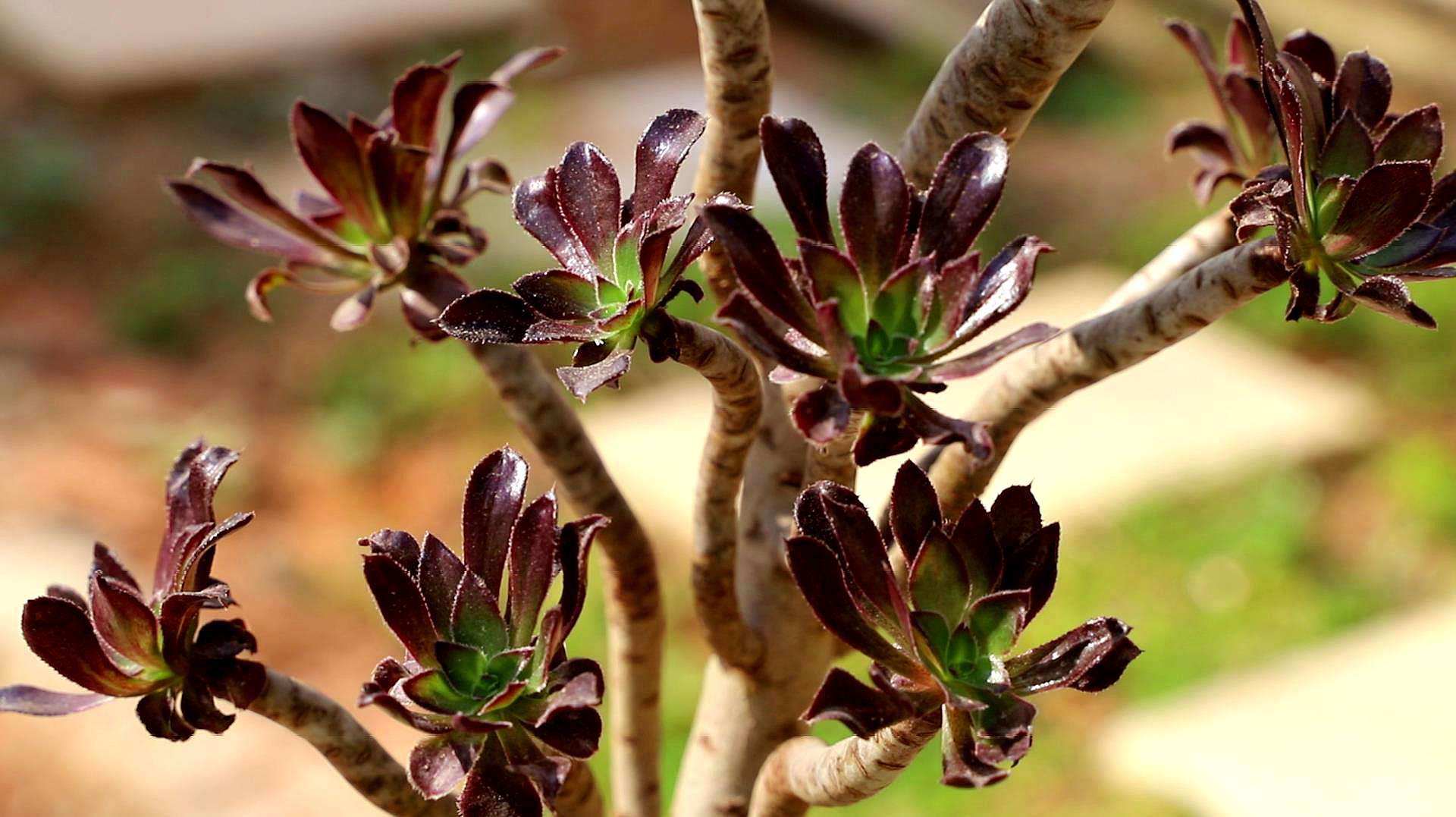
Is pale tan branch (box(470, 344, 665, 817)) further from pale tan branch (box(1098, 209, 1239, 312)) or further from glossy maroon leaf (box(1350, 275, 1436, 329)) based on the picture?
glossy maroon leaf (box(1350, 275, 1436, 329))

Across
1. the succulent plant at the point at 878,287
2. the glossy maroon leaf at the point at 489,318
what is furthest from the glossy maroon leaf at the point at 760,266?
the glossy maroon leaf at the point at 489,318

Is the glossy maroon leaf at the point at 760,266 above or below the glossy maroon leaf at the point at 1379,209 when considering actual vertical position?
above

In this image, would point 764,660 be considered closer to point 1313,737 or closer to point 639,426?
point 1313,737

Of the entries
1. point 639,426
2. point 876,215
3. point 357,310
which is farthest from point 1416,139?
point 639,426

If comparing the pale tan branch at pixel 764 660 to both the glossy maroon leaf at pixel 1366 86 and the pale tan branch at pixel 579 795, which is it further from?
the glossy maroon leaf at pixel 1366 86

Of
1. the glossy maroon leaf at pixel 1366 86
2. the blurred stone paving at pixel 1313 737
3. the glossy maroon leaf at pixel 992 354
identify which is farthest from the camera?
the blurred stone paving at pixel 1313 737

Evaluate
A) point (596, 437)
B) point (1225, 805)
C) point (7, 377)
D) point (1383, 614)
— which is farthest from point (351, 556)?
point (1383, 614)
